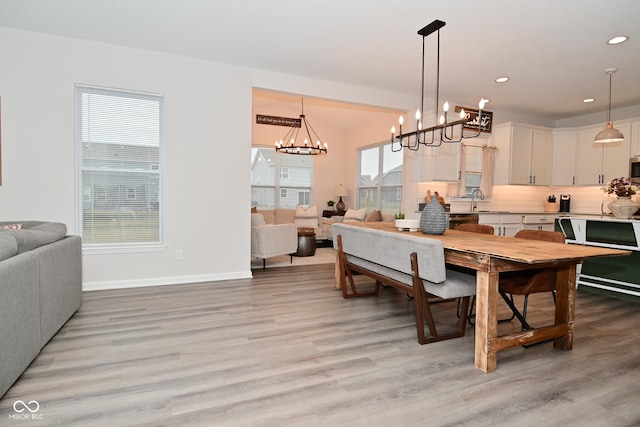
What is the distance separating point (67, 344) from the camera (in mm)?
2561

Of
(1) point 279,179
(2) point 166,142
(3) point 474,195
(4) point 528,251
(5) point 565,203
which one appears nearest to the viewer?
(4) point 528,251

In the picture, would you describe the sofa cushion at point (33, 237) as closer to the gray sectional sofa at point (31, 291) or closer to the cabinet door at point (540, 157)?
the gray sectional sofa at point (31, 291)

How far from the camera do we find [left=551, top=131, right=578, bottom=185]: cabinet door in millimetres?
6594

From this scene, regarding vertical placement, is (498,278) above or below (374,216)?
below

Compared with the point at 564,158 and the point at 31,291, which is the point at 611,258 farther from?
the point at 31,291

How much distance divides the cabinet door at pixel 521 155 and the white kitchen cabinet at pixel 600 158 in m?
0.90

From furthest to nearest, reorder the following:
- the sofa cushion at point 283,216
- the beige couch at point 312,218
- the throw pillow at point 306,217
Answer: the throw pillow at point 306,217 < the sofa cushion at point 283,216 < the beige couch at point 312,218

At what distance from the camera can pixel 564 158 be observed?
6.67 metres

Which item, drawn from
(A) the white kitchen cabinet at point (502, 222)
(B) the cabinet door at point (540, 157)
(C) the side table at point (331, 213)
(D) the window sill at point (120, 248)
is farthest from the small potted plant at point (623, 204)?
(C) the side table at point (331, 213)

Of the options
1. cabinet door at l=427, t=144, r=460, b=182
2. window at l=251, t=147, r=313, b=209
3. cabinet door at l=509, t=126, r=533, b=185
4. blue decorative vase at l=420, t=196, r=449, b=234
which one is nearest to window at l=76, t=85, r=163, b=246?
blue decorative vase at l=420, t=196, r=449, b=234

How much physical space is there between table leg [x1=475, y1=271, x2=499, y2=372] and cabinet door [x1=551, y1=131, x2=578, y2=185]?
5.72m

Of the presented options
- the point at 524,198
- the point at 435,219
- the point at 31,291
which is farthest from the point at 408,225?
the point at 524,198

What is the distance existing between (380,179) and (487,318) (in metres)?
6.38

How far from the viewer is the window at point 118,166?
401cm
